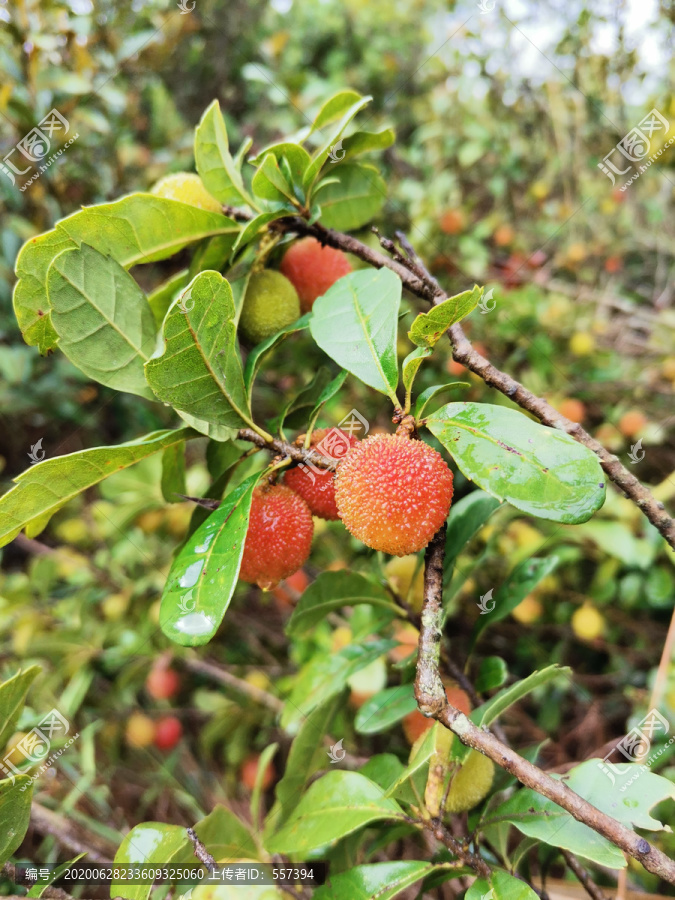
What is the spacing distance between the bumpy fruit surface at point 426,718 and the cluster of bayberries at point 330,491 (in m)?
0.34

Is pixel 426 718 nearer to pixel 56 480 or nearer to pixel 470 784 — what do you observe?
pixel 470 784

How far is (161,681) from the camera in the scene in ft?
5.95

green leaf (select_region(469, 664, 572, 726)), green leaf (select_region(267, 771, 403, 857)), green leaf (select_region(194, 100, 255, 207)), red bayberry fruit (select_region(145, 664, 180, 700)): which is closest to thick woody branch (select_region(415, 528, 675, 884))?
green leaf (select_region(469, 664, 572, 726))

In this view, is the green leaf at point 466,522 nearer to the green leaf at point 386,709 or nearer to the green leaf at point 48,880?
the green leaf at point 386,709

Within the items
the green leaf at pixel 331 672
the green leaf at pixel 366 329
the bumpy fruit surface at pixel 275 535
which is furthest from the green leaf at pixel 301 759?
the green leaf at pixel 366 329

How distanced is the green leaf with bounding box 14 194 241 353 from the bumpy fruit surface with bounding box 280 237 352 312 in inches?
4.8

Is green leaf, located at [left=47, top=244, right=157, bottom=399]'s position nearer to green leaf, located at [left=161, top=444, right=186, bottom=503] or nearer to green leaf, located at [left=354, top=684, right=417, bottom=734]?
green leaf, located at [left=161, top=444, right=186, bottom=503]

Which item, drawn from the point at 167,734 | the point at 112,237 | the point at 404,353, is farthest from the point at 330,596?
the point at 167,734

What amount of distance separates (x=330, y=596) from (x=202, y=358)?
14.5 inches

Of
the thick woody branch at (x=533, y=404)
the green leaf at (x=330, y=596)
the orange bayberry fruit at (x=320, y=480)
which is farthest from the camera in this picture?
the green leaf at (x=330, y=596)

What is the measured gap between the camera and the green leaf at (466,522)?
0.76 meters

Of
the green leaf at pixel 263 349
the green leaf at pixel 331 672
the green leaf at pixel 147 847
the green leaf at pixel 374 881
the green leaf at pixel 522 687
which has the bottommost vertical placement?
the green leaf at pixel 331 672

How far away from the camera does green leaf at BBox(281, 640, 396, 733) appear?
836 mm

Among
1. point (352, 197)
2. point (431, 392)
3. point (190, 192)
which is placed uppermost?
point (190, 192)
